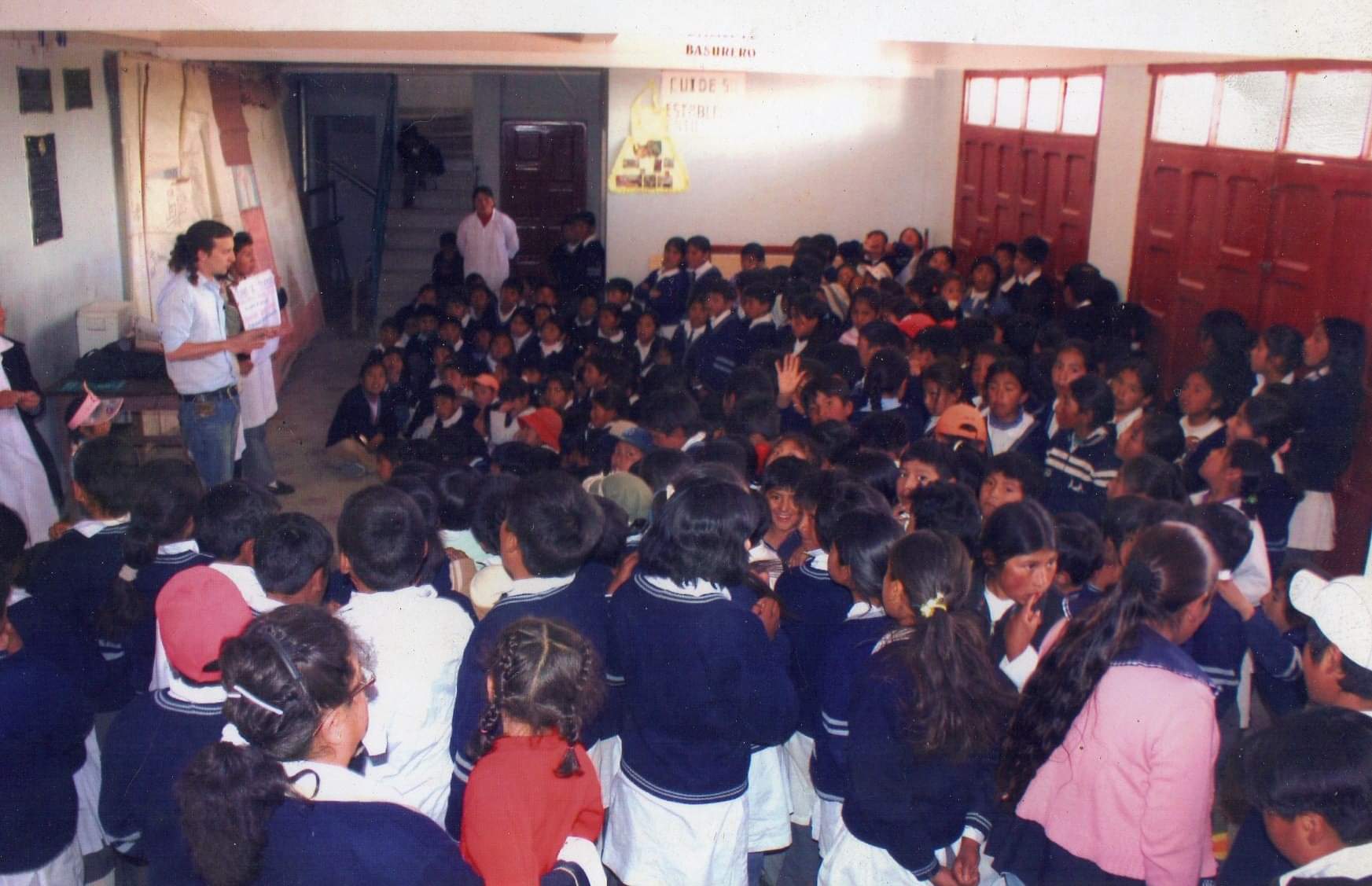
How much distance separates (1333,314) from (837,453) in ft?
8.84

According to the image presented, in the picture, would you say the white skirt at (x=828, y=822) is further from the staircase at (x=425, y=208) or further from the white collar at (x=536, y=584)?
the staircase at (x=425, y=208)

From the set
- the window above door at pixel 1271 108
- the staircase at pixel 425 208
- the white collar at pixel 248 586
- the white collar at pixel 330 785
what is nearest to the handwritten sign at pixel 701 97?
the staircase at pixel 425 208

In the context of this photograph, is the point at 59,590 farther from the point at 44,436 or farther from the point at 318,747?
the point at 44,436

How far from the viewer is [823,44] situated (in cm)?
661

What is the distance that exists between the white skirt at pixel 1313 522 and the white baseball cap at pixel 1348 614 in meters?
2.42

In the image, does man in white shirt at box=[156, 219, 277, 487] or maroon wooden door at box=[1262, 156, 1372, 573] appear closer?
maroon wooden door at box=[1262, 156, 1372, 573]

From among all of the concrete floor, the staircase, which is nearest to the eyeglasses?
the concrete floor

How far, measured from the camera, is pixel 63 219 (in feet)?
19.1

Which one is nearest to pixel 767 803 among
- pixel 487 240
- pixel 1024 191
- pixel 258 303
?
pixel 258 303

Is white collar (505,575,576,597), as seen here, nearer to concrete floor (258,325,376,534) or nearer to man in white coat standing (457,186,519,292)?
concrete floor (258,325,376,534)

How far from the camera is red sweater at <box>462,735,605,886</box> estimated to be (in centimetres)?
193

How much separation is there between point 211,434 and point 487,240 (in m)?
4.15

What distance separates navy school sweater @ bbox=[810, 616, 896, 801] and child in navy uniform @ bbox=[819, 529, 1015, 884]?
4 cm

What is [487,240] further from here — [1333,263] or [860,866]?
[860,866]
